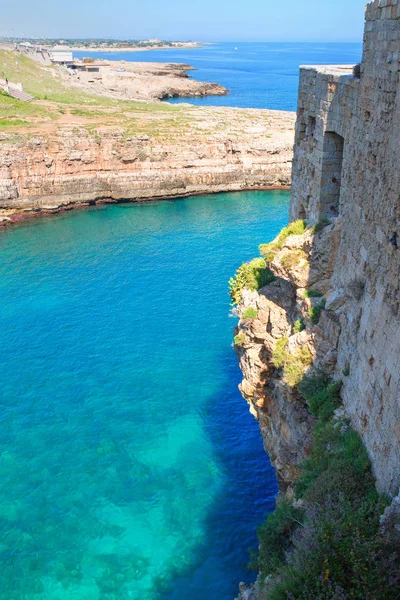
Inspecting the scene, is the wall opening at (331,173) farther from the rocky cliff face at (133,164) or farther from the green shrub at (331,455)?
the rocky cliff face at (133,164)

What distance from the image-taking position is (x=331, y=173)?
12711 millimetres

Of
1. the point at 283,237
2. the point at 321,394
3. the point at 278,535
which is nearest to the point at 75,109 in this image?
the point at 283,237

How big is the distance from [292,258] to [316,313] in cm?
176

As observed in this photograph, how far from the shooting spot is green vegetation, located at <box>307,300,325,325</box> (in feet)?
38.3

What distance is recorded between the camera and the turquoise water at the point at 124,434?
14.7m

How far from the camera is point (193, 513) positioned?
1616cm

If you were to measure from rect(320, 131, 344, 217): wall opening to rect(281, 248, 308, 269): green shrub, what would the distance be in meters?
1.07

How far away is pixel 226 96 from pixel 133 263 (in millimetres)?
74948

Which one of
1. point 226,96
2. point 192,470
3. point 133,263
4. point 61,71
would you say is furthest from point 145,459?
point 226,96

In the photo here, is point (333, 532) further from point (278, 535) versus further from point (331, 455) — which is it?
point (278, 535)

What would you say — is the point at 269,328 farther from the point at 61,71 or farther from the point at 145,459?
the point at 61,71

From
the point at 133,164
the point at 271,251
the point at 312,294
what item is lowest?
the point at 133,164

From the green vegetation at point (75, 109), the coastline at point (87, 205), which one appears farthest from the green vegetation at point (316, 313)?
the green vegetation at point (75, 109)

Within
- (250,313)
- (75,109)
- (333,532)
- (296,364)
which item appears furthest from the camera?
(75,109)
